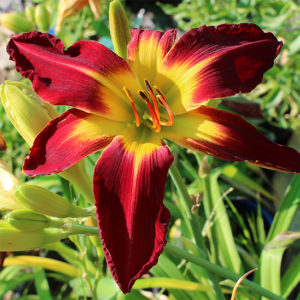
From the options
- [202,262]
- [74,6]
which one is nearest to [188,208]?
[202,262]

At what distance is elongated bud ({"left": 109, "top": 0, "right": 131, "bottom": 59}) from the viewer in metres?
0.58

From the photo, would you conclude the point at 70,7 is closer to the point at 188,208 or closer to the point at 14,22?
the point at 14,22

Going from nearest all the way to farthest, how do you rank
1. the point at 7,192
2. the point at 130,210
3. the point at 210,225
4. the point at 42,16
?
1. the point at 130,210
2. the point at 7,192
3. the point at 210,225
4. the point at 42,16

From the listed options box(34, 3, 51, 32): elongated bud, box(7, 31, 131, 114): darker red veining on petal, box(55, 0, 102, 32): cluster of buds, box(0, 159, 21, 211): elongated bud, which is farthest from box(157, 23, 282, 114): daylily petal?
box(34, 3, 51, 32): elongated bud

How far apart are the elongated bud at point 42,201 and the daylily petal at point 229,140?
21cm

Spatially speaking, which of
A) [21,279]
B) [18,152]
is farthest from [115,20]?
[18,152]

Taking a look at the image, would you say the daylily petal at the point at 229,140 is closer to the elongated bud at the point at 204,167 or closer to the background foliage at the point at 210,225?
the background foliage at the point at 210,225

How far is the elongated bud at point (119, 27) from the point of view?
0.58 metres

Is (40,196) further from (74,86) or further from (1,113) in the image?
(1,113)

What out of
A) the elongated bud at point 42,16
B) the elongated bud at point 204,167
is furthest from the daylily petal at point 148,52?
the elongated bud at point 42,16

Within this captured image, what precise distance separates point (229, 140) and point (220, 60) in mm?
130

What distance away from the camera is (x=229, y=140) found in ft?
1.81

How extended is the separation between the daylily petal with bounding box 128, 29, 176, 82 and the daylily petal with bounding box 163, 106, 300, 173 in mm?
110

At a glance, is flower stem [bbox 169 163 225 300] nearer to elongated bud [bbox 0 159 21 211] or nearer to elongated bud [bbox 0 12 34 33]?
elongated bud [bbox 0 159 21 211]
